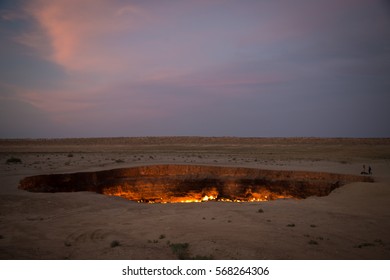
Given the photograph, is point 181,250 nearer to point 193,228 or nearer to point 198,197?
point 193,228

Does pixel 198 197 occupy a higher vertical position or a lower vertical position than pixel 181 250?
lower

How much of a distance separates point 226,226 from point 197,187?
12.2 meters

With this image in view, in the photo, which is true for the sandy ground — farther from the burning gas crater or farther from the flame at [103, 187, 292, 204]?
the flame at [103, 187, 292, 204]

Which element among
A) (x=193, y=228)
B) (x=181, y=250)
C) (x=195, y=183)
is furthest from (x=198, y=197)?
(x=181, y=250)

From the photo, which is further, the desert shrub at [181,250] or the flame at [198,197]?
the flame at [198,197]

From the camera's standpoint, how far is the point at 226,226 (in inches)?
352

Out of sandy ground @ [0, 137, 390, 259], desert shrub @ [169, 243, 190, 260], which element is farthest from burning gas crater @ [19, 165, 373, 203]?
desert shrub @ [169, 243, 190, 260]

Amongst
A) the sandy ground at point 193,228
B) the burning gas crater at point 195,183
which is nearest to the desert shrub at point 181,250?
the sandy ground at point 193,228

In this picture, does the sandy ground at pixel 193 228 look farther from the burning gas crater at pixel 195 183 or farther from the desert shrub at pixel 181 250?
the burning gas crater at pixel 195 183

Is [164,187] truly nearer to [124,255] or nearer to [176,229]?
[176,229]

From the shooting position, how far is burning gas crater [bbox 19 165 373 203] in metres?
18.2

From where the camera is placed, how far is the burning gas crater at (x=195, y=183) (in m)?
18.2

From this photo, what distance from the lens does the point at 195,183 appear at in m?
21.1
